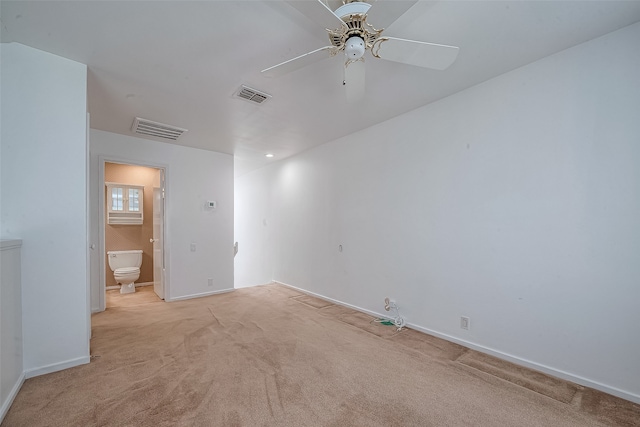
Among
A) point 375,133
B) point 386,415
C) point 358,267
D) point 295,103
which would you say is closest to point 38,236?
point 295,103

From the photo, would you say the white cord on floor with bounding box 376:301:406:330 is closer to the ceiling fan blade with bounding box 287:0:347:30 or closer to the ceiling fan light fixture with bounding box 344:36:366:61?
the ceiling fan light fixture with bounding box 344:36:366:61

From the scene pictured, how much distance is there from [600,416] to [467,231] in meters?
1.53

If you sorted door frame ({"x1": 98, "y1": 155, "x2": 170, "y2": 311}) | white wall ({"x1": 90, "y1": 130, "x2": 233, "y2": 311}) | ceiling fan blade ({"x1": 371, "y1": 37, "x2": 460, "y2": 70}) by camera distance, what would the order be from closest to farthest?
ceiling fan blade ({"x1": 371, "y1": 37, "x2": 460, "y2": 70}) → door frame ({"x1": 98, "y1": 155, "x2": 170, "y2": 311}) → white wall ({"x1": 90, "y1": 130, "x2": 233, "y2": 311})

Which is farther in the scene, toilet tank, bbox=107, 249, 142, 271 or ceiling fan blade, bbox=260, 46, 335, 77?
toilet tank, bbox=107, 249, 142, 271

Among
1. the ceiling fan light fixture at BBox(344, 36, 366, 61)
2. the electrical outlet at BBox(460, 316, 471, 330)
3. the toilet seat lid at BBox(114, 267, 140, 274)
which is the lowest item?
the electrical outlet at BBox(460, 316, 471, 330)

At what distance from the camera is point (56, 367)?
223 centimetres

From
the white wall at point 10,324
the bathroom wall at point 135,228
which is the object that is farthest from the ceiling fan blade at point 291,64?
the bathroom wall at point 135,228

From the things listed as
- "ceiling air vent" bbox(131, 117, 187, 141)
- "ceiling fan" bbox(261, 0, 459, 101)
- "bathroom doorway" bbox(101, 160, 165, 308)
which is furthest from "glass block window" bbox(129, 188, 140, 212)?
"ceiling fan" bbox(261, 0, 459, 101)

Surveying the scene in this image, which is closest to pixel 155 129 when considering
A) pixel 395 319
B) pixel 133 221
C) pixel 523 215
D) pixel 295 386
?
pixel 133 221

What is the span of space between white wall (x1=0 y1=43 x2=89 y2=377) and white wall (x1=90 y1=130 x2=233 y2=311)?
1.78m

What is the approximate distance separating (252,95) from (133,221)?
13.6 ft

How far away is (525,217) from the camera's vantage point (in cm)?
238

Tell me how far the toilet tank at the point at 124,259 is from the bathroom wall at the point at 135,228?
0.35m

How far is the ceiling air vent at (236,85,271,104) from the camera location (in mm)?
2711
